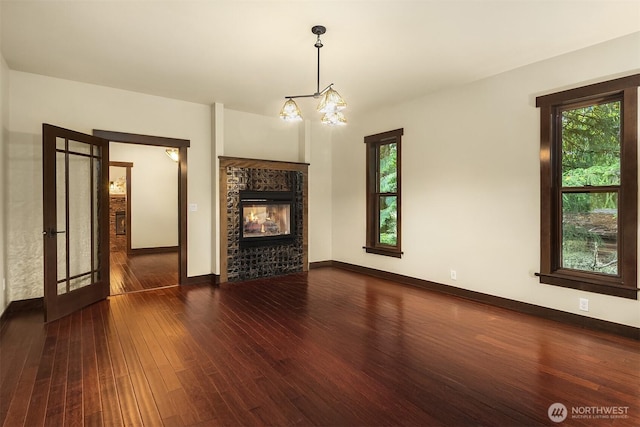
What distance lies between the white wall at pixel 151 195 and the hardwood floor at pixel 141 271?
1.70ft

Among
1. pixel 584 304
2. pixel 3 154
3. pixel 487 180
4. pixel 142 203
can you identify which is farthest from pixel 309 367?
pixel 142 203

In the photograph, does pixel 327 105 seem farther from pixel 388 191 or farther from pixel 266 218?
pixel 266 218

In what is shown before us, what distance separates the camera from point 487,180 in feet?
13.6

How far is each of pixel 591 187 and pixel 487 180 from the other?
1.02m

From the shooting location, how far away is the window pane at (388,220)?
18.0 feet

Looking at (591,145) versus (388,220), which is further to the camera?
(388,220)

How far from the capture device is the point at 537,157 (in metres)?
3.70

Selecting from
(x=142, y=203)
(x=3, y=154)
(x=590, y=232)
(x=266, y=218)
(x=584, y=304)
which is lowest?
(x=584, y=304)

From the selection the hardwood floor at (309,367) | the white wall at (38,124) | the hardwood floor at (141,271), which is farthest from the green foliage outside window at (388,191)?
the hardwood floor at (141,271)

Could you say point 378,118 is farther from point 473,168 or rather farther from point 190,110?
point 190,110

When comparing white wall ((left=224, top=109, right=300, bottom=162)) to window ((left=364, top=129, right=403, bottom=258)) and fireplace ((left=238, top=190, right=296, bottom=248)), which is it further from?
window ((left=364, top=129, right=403, bottom=258))

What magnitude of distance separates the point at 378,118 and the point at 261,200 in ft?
7.74

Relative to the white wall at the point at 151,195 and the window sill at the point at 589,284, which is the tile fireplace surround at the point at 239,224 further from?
the white wall at the point at 151,195

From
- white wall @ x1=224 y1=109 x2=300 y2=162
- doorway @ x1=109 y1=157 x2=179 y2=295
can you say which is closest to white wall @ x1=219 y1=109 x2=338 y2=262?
white wall @ x1=224 y1=109 x2=300 y2=162
